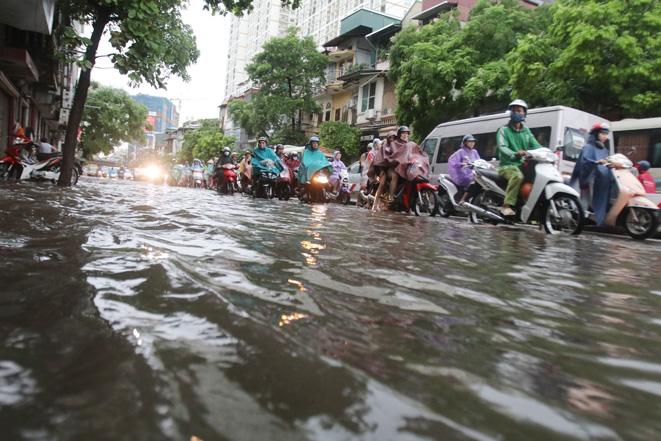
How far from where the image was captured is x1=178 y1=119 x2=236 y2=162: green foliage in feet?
187

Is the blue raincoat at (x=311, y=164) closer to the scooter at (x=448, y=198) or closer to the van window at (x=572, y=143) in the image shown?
the scooter at (x=448, y=198)

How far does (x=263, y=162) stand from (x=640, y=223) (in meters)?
8.67

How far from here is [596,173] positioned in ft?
23.3

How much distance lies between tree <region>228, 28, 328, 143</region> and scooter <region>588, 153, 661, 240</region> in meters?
33.0

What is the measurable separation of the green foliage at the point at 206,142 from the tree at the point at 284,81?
17634 mm

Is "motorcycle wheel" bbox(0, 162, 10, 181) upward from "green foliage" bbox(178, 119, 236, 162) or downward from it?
downward

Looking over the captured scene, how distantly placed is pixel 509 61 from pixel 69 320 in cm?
1692

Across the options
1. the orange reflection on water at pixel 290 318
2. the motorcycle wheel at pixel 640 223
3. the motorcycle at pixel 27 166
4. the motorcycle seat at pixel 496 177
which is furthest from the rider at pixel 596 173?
the motorcycle at pixel 27 166

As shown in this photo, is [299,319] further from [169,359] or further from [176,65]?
[176,65]

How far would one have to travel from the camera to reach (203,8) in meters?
10.1

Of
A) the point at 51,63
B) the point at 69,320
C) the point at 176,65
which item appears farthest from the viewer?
the point at 176,65

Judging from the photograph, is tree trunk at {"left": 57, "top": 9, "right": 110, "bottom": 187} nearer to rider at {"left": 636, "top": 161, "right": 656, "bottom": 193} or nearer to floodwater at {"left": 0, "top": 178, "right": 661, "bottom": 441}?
floodwater at {"left": 0, "top": 178, "right": 661, "bottom": 441}

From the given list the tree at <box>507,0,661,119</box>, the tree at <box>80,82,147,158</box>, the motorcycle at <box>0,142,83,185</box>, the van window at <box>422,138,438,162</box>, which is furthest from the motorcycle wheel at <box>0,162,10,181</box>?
the tree at <box>80,82,147,158</box>

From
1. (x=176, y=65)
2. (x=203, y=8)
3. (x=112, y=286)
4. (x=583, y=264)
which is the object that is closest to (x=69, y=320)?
(x=112, y=286)
